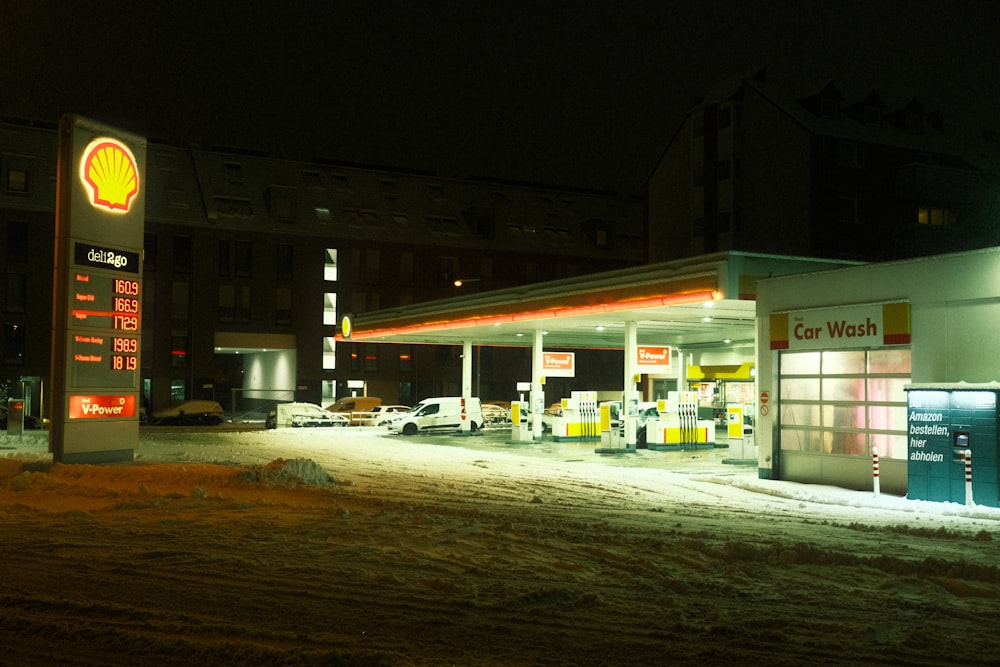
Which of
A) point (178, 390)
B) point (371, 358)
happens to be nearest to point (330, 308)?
point (371, 358)

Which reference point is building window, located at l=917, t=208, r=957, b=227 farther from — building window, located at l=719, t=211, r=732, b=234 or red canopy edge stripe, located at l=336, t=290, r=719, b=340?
red canopy edge stripe, located at l=336, t=290, r=719, b=340

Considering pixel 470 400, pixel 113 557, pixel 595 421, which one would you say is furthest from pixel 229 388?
pixel 113 557

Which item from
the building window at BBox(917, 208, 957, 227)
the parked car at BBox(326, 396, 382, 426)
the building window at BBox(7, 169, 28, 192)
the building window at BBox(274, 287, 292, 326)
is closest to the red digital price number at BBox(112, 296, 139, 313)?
the parked car at BBox(326, 396, 382, 426)

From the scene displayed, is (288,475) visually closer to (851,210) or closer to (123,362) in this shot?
(123,362)

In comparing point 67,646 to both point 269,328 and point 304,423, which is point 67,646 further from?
point 269,328

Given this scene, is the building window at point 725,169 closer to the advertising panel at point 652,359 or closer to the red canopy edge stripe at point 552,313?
the advertising panel at point 652,359

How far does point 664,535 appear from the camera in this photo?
12.5m

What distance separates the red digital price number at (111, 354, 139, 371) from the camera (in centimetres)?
2227

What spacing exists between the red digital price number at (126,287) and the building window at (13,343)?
116 ft

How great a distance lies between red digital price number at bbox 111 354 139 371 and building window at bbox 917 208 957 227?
4172cm

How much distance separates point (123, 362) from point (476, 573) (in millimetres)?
15182

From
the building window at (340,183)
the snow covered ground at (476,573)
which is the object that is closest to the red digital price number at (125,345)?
the snow covered ground at (476,573)

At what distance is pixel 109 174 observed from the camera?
22.5m

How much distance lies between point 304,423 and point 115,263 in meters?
23.9
